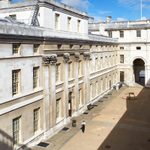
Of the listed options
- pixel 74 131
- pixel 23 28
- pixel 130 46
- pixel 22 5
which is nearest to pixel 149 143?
pixel 74 131

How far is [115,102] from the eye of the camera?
41781mm

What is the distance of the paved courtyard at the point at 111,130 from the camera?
78.0 ft

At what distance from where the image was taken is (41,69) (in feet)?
80.5

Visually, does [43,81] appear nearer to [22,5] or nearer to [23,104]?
[23,104]

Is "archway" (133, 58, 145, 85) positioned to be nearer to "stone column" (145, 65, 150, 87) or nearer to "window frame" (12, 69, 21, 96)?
"stone column" (145, 65, 150, 87)

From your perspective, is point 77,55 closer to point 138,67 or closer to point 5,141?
point 5,141

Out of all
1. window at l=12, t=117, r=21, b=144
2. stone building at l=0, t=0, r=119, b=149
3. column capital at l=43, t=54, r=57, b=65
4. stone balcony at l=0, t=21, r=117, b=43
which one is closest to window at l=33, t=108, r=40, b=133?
stone building at l=0, t=0, r=119, b=149

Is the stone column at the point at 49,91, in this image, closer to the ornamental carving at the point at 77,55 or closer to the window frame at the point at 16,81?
the window frame at the point at 16,81

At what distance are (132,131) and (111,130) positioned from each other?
91.7 inches

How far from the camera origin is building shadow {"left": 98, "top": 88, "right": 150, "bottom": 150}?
78.2ft

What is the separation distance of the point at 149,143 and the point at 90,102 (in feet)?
49.8

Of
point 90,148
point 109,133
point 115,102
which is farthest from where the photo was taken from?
point 115,102

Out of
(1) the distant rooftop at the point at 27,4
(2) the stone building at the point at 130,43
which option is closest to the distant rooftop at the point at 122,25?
(2) the stone building at the point at 130,43

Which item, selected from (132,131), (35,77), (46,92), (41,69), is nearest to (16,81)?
(35,77)
